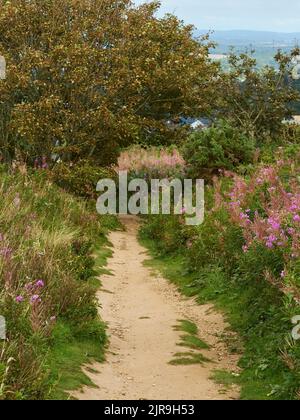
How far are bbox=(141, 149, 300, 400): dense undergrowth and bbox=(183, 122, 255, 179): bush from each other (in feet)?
12.0

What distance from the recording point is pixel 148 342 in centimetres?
952

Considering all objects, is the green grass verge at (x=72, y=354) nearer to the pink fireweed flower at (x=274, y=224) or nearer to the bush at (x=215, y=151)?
the pink fireweed flower at (x=274, y=224)

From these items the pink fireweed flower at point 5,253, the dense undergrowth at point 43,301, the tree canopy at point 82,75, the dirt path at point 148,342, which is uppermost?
the tree canopy at point 82,75

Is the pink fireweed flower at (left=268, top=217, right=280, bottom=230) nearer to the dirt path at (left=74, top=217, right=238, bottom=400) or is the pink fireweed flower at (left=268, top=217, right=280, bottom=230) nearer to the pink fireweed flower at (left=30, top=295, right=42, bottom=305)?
the dirt path at (left=74, top=217, right=238, bottom=400)

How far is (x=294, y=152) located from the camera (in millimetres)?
20062

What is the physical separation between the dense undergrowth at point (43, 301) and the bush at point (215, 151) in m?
6.63

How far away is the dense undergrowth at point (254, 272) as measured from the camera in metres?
7.91

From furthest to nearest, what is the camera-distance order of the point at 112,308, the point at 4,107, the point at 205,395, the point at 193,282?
the point at 4,107
the point at 193,282
the point at 112,308
the point at 205,395

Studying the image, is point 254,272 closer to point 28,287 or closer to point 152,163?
point 28,287

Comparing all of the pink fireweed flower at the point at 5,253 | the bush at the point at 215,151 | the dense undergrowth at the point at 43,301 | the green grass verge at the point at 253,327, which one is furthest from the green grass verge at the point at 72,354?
the bush at the point at 215,151

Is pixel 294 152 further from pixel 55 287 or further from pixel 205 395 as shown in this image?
pixel 205 395
